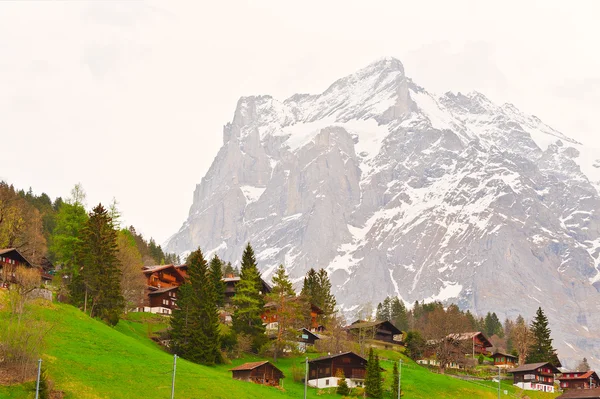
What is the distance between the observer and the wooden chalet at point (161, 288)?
133m

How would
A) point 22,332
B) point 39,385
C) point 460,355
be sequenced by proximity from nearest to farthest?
1. point 39,385
2. point 22,332
3. point 460,355

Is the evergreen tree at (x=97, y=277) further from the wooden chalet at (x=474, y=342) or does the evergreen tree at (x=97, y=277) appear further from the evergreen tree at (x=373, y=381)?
the wooden chalet at (x=474, y=342)

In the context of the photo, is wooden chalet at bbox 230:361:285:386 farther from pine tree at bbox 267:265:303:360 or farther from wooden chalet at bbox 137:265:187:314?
wooden chalet at bbox 137:265:187:314

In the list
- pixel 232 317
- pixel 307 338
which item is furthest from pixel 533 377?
pixel 232 317

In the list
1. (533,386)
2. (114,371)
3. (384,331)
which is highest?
(384,331)

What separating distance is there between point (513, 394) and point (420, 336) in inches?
1205

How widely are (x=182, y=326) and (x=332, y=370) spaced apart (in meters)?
21.3

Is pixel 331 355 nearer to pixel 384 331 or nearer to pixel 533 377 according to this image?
pixel 533 377

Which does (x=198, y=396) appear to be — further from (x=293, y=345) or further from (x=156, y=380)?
(x=293, y=345)

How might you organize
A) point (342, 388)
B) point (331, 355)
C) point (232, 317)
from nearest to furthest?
point (342, 388), point (331, 355), point (232, 317)

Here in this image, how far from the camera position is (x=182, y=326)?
99.3 meters

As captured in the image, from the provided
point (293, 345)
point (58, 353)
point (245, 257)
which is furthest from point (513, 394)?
point (58, 353)

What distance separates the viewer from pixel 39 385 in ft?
207

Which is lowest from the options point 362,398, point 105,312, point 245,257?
point 362,398
